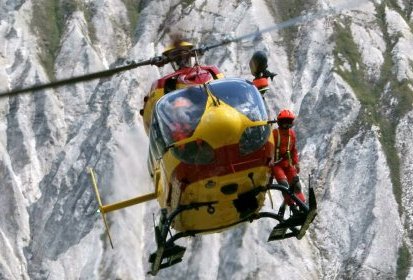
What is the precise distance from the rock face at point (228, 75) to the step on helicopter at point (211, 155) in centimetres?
4228

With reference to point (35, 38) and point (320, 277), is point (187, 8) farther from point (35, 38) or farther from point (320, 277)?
point (320, 277)

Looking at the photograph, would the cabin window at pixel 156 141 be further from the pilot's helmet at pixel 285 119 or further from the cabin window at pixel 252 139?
the pilot's helmet at pixel 285 119

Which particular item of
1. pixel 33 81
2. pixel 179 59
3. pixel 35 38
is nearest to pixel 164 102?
pixel 179 59

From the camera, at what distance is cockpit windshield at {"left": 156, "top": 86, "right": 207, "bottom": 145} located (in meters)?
15.8

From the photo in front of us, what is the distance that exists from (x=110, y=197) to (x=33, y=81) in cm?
1765

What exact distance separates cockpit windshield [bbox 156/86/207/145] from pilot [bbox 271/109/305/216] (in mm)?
2421

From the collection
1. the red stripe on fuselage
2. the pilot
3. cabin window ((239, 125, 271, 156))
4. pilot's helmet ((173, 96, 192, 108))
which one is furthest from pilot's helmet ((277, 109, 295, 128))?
pilot's helmet ((173, 96, 192, 108))

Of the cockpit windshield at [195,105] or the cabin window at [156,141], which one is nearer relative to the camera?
the cockpit windshield at [195,105]

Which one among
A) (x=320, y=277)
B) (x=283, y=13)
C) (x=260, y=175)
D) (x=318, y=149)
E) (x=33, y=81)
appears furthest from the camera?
(x=283, y=13)

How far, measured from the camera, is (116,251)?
6475 centimetres

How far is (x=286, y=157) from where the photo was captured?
18.4m

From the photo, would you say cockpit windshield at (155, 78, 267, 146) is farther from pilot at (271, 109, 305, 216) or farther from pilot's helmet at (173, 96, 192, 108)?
pilot at (271, 109, 305, 216)

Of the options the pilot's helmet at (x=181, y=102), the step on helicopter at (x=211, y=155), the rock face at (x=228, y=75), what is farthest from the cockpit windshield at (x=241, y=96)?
the rock face at (x=228, y=75)

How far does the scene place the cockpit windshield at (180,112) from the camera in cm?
1578
